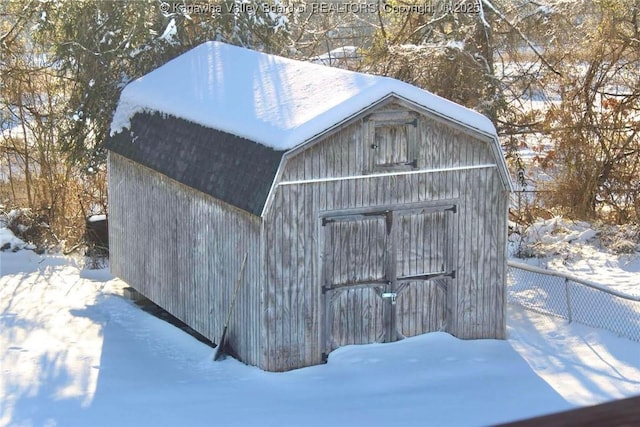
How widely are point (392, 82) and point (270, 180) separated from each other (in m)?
1.90

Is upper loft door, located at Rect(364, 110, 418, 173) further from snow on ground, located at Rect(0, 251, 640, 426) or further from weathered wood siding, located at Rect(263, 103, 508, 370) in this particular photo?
snow on ground, located at Rect(0, 251, 640, 426)

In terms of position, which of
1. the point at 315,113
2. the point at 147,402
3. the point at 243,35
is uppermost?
the point at 243,35

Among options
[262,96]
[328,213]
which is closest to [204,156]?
[262,96]

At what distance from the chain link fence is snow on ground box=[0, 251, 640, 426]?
274mm

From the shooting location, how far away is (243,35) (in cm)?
2067

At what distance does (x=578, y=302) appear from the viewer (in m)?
14.6

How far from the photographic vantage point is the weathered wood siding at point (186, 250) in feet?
39.2

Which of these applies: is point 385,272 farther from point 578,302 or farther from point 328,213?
point 578,302

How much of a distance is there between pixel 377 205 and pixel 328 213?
2.16 ft

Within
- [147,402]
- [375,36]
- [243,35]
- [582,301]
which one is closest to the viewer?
[147,402]

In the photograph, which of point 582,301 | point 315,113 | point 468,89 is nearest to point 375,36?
point 468,89

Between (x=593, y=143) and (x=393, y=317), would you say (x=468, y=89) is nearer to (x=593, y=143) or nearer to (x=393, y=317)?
(x=593, y=143)

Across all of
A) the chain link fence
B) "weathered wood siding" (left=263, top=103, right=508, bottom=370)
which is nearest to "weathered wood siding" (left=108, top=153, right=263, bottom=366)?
"weathered wood siding" (left=263, top=103, right=508, bottom=370)

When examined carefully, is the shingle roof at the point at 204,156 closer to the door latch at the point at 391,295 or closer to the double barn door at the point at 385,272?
the double barn door at the point at 385,272
